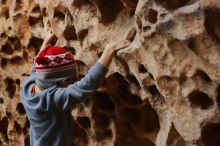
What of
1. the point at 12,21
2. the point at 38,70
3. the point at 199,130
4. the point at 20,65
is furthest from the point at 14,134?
the point at 199,130

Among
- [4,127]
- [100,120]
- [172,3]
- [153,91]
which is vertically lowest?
[4,127]

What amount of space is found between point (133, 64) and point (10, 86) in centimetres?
81

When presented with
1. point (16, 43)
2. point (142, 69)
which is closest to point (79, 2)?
point (142, 69)

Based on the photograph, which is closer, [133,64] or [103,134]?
[133,64]

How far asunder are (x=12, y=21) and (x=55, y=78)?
61 centimetres

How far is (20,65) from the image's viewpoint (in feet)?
6.38

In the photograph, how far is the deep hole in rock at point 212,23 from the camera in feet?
3.66


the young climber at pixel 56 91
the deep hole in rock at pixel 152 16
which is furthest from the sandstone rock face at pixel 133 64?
the young climber at pixel 56 91

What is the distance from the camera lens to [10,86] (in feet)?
6.67

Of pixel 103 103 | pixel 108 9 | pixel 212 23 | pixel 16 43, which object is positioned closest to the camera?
pixel 212 23

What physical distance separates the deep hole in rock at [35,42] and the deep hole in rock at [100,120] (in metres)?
0.39

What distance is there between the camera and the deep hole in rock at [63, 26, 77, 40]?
63.9 inches

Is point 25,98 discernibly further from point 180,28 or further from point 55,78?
point 180,28

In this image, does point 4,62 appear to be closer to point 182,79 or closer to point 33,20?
point 33,20
